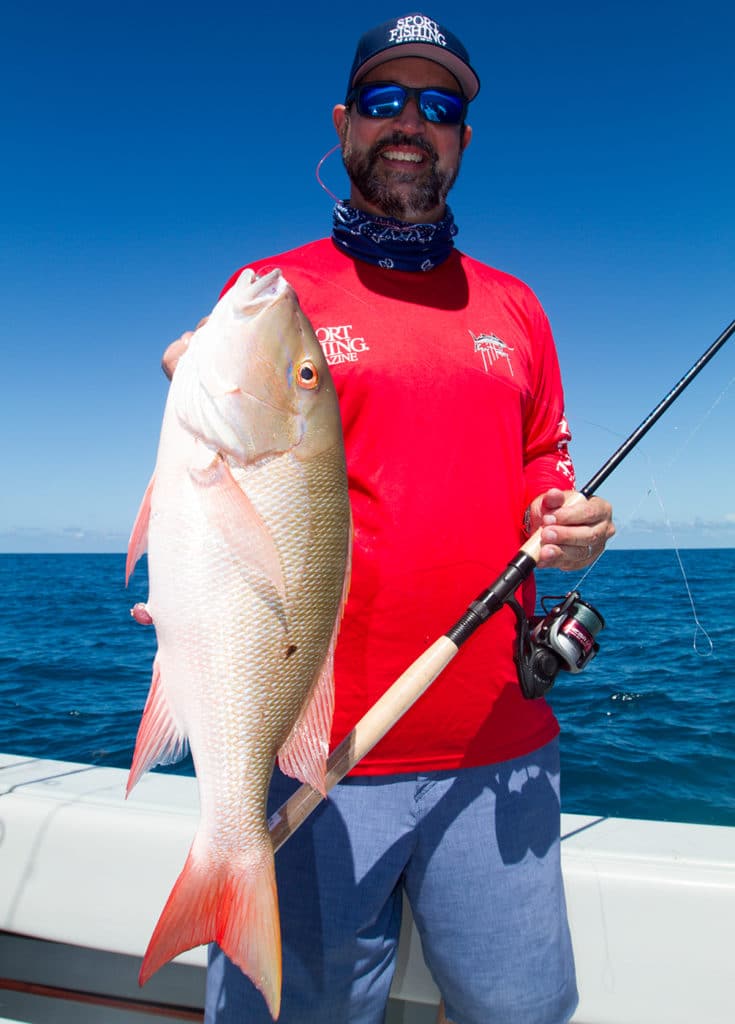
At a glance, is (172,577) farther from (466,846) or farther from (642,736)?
(642,736)

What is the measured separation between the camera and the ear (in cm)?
229

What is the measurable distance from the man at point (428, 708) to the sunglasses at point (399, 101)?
142 mm

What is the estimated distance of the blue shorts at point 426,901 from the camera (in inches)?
69.7

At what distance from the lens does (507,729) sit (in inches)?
75.5

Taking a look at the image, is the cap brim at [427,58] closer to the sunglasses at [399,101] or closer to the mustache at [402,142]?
the sunglasses at [399,101]

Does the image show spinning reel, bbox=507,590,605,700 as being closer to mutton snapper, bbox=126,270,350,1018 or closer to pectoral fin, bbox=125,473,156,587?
mutton snapper, bbox=126,270,350,1018

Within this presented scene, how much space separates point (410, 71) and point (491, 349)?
2.85 feet

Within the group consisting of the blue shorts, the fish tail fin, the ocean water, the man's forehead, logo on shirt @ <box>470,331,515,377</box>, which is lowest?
the ocean water

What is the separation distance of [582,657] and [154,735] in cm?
110

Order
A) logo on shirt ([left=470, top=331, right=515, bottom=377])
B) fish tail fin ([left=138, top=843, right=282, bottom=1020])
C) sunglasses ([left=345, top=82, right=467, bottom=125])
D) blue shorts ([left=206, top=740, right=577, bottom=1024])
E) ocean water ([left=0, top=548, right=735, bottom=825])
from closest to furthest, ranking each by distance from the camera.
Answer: fish tail fin ([left=138, top=843, right=282, bottom=1020]) < blue shorts ([left=206, top=740, right=577, bottom=1024]) < logo on shirt ([left=470, top=331, right=515, bottom=377]) < sunglasses ([left=345, top=82, right=467, bottom=125]) < ocean water ([left=0, top=548, right=735, bottom=825])

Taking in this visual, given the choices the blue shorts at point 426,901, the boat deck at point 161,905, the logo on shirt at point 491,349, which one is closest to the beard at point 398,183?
the logo on shirt at point 491,349

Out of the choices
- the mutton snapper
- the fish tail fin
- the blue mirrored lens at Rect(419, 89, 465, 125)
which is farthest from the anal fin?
the blue mirrored lens at Rect(419, 89, 465, 125)

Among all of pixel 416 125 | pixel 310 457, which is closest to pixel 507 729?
pixel 310 457

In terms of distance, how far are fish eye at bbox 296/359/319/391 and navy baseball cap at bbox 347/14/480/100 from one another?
1.18m
